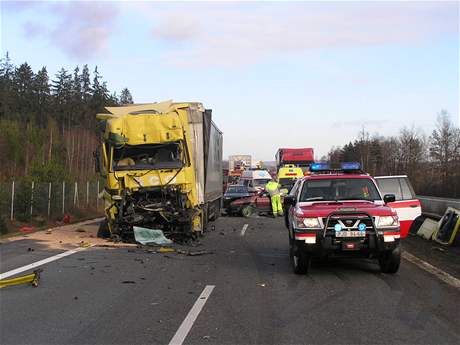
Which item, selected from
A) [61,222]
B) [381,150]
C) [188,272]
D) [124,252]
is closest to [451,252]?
[188,272]

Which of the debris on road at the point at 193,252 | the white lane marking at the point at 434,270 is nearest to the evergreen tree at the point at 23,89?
the debris on road at the point at 193,252

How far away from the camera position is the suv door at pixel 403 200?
1267 centimetres

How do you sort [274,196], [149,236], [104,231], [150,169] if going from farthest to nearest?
1. [274,196]
2. [104,231]
3. [149,236]
4. [150,169]

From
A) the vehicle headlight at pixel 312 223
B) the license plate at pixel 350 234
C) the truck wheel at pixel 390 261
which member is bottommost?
the truck wheel at pixel 390 261

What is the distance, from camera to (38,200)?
21.5 m

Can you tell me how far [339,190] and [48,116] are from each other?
78.0 metres

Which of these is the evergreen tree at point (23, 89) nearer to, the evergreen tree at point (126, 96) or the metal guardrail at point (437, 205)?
the evergreen tree at point (126, 96)

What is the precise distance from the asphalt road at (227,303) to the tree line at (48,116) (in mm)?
54098

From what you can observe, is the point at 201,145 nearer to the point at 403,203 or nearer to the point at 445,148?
the point at 403,203

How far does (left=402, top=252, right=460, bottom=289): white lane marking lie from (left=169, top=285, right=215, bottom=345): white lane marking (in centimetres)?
400

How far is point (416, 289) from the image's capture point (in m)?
7.88

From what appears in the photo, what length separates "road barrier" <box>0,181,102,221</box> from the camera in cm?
2006

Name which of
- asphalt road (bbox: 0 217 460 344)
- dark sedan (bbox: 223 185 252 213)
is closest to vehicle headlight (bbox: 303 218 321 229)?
asphalt road (bbox: 0 217 460 344)

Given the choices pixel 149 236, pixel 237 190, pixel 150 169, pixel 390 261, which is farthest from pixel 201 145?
pixel 237 190
